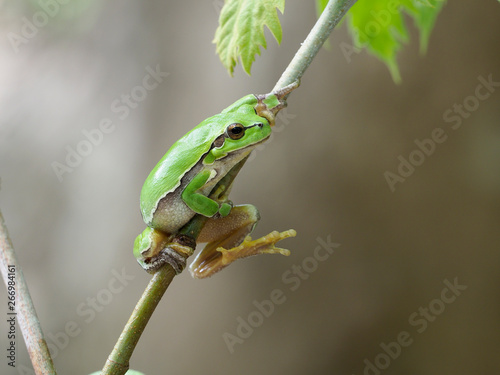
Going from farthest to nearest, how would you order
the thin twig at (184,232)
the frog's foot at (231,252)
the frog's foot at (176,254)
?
the frog's foot at (231,252), the frog's foot at (176,254), the thin twig at (184,232)

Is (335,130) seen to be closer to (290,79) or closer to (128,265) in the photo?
(128,265)

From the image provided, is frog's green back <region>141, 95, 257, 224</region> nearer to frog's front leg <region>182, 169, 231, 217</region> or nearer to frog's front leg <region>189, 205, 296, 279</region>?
frog's front leg <region>182, 169, 231, 217</region>

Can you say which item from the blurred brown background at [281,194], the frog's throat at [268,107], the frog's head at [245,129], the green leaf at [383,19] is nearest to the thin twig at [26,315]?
the frog's head at [245,129]

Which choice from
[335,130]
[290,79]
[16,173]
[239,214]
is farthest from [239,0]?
[16,173]

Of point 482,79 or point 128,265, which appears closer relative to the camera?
point 482,79

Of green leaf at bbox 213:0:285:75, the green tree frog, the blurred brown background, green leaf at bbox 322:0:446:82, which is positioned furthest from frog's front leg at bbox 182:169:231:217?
the blurred brown background

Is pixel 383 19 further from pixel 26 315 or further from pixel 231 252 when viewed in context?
pixel 26 315

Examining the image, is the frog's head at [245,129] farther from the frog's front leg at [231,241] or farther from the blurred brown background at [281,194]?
the blurred brown background at [281,194]
